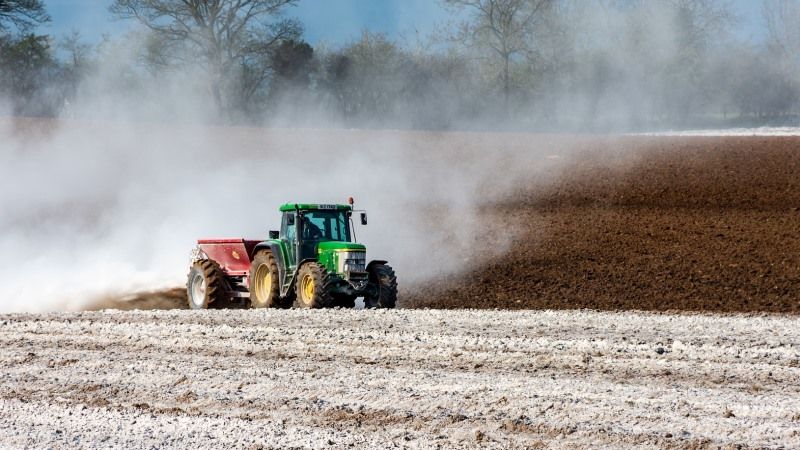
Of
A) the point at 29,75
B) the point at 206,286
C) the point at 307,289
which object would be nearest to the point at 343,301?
the point at 307,289

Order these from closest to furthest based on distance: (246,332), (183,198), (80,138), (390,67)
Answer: (246,332) → (183,198) → (80,138) → (390,67)

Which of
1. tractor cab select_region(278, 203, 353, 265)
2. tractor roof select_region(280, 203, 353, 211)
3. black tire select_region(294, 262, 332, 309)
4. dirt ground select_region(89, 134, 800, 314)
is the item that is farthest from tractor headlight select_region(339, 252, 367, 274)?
dirt ground select_region(89, 134, 800, 314)

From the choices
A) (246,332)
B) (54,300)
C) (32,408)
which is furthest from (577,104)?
(32,408)

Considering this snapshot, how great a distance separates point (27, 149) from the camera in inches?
1332

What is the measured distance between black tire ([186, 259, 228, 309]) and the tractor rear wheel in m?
0.73

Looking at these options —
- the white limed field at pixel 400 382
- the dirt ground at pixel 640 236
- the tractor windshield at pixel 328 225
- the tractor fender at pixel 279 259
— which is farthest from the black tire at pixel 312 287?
the dirt ground at pixel 640 236

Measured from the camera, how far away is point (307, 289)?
1653cm

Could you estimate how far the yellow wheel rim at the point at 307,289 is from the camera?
1639 centimetres

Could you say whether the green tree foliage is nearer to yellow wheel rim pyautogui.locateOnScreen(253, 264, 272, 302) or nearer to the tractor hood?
yellow wheel rim pyautogui.locateOnScreen(253, 264, 272, 302)

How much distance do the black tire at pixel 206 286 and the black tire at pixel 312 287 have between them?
6.70ft

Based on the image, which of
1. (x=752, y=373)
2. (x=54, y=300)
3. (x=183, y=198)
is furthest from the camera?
(x=183, y=198)

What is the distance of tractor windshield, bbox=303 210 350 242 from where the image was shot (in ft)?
56.2

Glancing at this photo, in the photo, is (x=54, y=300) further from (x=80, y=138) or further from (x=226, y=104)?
(x=226, y=104)

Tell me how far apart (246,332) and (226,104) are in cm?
3646
